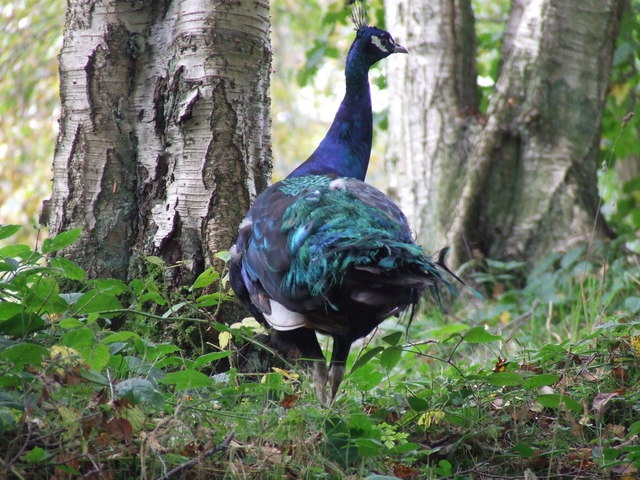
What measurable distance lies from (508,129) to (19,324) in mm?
4526

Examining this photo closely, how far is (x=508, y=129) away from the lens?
6320 millimetres

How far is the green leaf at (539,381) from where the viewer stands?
2.86 meters

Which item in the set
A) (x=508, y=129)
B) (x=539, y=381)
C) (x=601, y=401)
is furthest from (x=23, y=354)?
(x=508, y=129)

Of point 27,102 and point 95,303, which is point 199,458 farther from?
point 27,102

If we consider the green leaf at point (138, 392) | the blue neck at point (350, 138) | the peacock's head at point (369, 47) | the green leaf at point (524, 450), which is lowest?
the green leaf at point (524, 450)

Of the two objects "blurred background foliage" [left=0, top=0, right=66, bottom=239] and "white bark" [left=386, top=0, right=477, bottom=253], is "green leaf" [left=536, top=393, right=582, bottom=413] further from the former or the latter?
"blurred background foliage" [left=0, top=0, right=66, bottom=239]

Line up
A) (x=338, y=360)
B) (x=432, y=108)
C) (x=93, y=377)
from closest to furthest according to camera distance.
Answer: (x=93, y=377) → (x=338, y=360) → (x=432, y=108)

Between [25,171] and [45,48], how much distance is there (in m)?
2.00

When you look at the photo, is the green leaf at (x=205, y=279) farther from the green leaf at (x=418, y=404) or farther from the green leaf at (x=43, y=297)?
the green leaf at (x=418, y=404)

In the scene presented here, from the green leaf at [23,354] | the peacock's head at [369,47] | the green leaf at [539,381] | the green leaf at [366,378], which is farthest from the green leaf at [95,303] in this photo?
the peacock's head at [369,47]

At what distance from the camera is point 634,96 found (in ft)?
22.9

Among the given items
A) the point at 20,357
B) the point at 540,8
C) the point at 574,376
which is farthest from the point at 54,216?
the point at 540,8

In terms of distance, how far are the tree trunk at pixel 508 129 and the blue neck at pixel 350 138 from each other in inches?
79.9

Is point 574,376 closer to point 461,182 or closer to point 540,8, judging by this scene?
point 461,182
